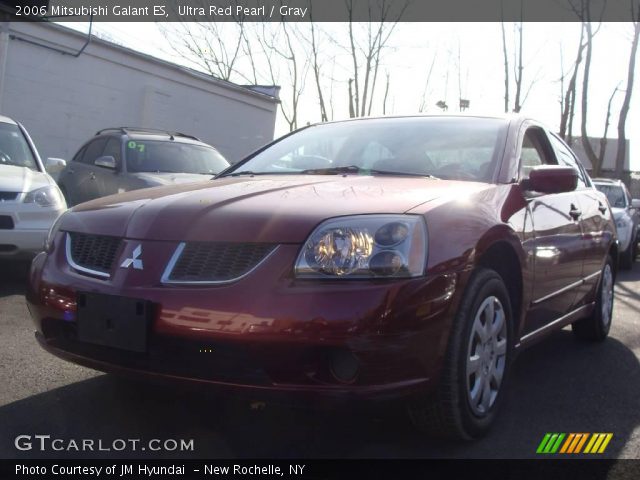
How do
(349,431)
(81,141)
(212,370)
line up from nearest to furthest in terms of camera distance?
(212,370)
(349,431)
(81,141)

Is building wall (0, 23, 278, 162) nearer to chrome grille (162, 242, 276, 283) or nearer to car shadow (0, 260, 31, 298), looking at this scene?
car shadow (0, 260, 31, 298)

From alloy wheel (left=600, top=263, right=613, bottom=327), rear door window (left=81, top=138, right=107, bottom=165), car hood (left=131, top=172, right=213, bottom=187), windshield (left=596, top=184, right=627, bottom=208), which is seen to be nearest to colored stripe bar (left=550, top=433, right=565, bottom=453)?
alloy wheel (left=600, top=263, right=613, bottom=327)

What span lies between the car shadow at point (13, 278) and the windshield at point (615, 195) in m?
9.41

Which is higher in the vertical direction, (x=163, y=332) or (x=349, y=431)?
(x=163, y=332)

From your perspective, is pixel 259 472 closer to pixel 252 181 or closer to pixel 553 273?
pixel 252 181

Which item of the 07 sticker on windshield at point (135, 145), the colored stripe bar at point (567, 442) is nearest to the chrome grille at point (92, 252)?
the colored stripe bar at point (567, 442)

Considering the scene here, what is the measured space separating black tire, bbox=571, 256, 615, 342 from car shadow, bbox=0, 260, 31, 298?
4.24 m

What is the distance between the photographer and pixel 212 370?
2.44 meters

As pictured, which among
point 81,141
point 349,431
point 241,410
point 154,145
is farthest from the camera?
point 81,141

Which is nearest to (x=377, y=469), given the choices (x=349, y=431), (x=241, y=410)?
(x=349, y=431)

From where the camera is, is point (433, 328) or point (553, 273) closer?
point (433, 328)

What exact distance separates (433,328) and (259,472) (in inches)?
33.5

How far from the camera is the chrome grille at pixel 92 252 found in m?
2.75

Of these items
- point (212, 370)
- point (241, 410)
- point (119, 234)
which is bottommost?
point (241, 410)
